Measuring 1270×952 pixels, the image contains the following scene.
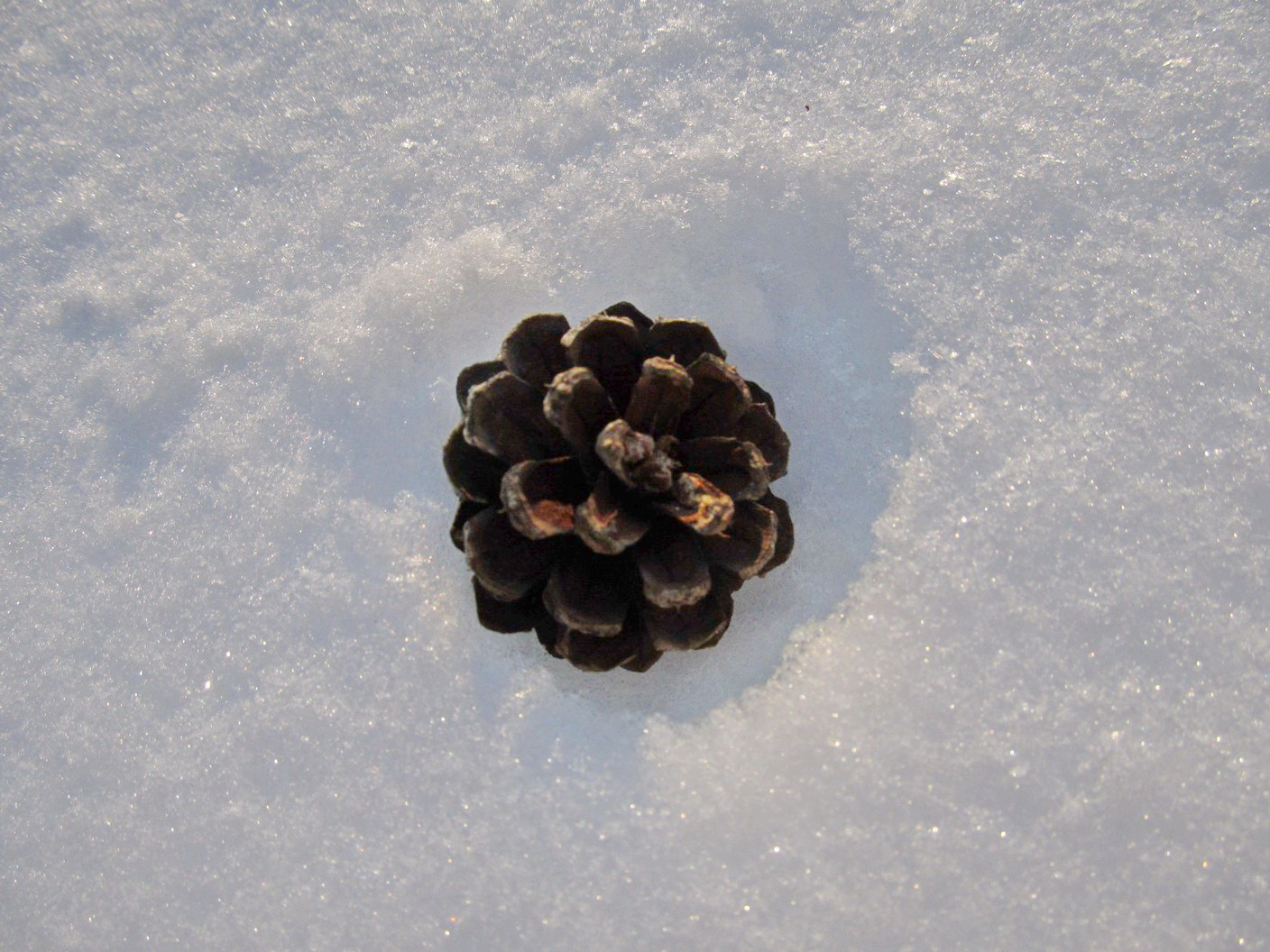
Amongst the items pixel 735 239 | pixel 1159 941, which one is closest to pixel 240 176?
pixel 735 239

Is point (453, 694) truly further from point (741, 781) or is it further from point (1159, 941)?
point (1159, 941)

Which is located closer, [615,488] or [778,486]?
[615,488]

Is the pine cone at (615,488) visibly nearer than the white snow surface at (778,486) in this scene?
Yes

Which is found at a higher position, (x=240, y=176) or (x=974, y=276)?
(x=240, y=176)

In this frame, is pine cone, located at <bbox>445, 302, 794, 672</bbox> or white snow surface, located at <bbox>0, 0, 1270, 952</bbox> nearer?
pine cone, located at <bbox>445, 302, 794, 672</bbox>

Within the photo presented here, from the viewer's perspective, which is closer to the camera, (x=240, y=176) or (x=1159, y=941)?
(x=1159, y=941)
